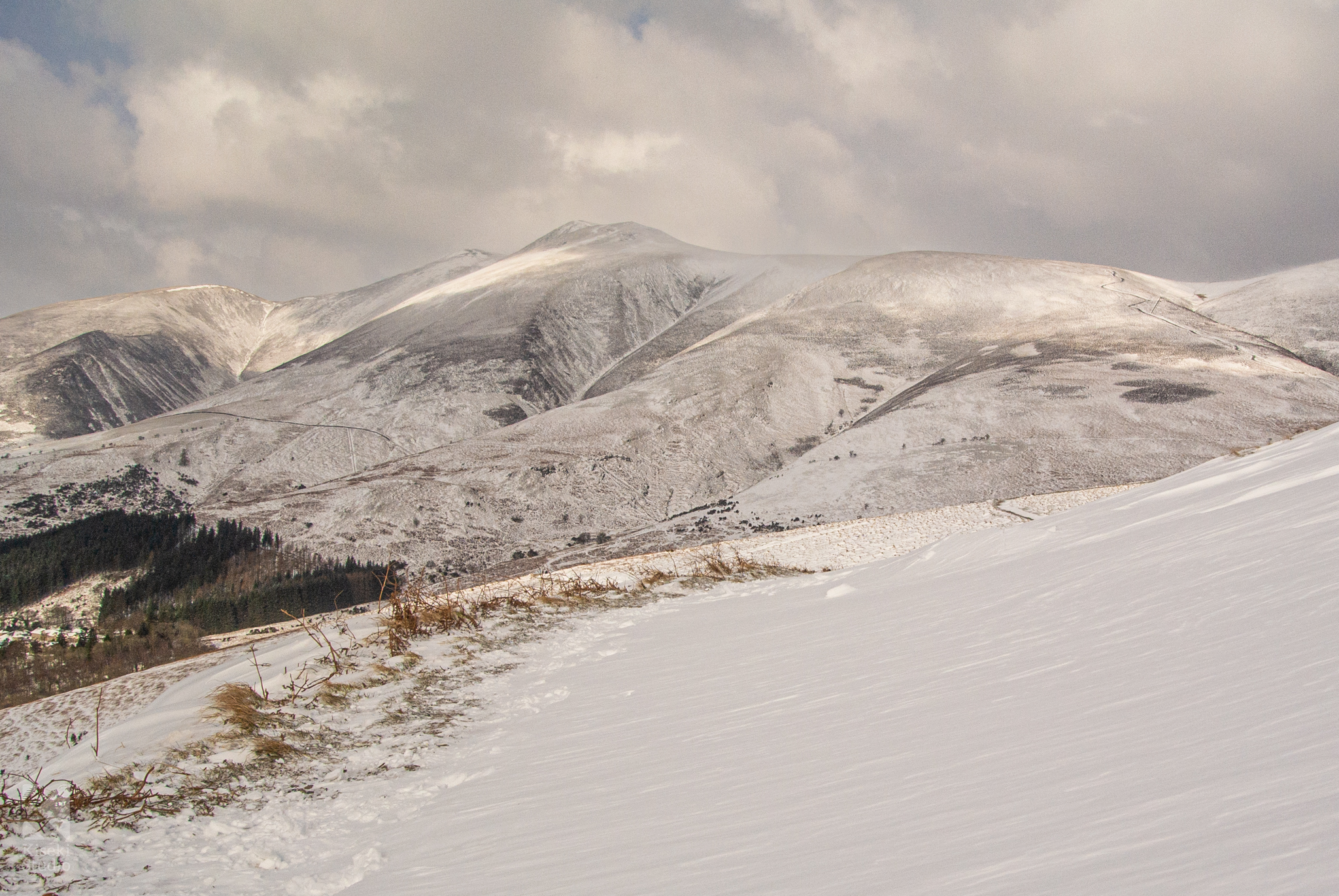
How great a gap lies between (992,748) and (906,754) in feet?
1.05

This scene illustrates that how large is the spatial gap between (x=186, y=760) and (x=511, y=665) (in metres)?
2.78

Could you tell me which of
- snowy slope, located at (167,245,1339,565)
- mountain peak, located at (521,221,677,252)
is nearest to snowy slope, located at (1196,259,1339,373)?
snowy slope, located at (167,245,1339,565)

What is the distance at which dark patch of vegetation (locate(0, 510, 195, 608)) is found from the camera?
106ft

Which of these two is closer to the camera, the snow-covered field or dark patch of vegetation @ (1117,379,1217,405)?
the snow-covered field

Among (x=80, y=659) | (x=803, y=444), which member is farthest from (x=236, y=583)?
(x=803, y=444)

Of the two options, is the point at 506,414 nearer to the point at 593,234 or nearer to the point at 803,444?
the point at 803,444

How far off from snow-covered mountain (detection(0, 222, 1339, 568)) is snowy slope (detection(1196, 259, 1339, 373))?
5.47 feet

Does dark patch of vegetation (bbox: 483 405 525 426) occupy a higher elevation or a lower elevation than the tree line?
higher

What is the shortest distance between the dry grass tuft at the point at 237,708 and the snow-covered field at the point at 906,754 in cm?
19

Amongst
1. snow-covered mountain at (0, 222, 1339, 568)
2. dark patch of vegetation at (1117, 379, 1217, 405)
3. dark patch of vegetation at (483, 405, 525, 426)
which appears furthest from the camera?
dark patch of vegetation at (483, 405, 525, 426)

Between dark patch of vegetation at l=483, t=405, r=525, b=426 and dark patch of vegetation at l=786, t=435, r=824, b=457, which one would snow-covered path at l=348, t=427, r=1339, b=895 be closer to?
dark patch of vegetation at l=786, t=435, r=824, b=457

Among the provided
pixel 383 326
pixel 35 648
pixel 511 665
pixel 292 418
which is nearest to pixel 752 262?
pixel 383 326

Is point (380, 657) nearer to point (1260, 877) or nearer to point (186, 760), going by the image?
point (186, 760)

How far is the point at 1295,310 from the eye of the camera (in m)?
57.4
